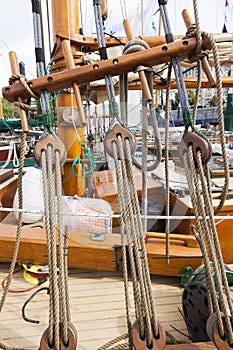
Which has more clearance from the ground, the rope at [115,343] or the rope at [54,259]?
the rope at [54,259]

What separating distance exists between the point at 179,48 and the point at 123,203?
0.52 m

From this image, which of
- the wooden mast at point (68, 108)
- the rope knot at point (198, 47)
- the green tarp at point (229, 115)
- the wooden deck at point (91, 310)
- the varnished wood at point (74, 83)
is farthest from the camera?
the green tarp at point (229, 115)

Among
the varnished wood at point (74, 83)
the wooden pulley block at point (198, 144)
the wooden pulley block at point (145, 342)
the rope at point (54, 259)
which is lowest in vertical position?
the wooden pulley block at point (145, 342)

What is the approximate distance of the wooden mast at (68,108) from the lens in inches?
104

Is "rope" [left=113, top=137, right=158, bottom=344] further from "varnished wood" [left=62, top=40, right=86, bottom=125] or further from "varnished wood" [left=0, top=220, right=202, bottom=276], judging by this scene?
"varnished wood" [left=0, top=220, right=202, bottom=276]

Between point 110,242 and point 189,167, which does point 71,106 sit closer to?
point 110,242

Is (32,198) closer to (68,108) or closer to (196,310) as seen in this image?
(68,108)

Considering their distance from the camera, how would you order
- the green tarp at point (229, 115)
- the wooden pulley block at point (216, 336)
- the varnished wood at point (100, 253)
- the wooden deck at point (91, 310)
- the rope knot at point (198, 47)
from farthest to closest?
the green tarp at point (229, 115)
the varnished wood at point (100, 253)
the wooden deck at point (91, 310)
the rope knot at point (198, 47)
the wooden pulley block at point (216, 336)

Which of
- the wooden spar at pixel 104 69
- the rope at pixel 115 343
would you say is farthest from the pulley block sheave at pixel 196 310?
the wooden spar at pixel 104 69

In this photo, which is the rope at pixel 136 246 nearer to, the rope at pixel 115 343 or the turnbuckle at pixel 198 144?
the turnbuckle at pixel 198 144

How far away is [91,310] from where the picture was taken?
5.41 feet

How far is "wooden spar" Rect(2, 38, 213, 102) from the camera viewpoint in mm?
905

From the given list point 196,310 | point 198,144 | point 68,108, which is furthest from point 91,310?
point 68,108

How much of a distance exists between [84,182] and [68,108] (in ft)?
2.44
